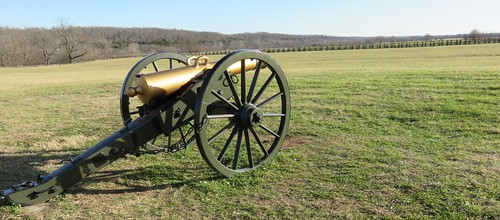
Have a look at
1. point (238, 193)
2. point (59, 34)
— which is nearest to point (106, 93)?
point (238, 193)

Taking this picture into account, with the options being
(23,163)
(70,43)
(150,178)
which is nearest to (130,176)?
(150,178)

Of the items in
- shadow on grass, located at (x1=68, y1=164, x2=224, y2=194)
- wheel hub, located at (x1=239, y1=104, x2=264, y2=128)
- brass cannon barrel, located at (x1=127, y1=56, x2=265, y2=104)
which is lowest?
shadow on grass, located at (x1=68, y1=164, x2=224, y2=194)

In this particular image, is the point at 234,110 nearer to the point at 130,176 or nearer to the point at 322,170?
the point at 322,170

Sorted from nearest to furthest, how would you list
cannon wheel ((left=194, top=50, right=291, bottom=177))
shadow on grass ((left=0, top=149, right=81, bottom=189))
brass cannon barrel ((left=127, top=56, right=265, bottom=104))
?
cannon wheel ((left=194, top=50, right=291, bottom=177)), brass cannon barrel ((left=127, top=56, right=265, bottom=104)), shadow on grass ((left=0, top=149, right=81, bottom=189))

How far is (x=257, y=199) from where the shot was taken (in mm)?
4695

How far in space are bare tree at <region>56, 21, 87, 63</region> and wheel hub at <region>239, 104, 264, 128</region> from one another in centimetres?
10364

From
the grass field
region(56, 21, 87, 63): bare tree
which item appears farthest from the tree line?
the grass field

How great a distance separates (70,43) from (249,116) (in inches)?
4308

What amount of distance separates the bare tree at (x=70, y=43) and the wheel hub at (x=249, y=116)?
10364 centimetres

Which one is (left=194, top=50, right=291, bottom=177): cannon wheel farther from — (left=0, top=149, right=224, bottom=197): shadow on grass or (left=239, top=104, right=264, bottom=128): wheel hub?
(left=0, top=149, right=224, bottom=197): shadow on grass

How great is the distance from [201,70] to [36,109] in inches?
369

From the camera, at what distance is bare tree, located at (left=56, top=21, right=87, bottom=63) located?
333 feet

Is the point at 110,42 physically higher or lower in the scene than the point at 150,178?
higher

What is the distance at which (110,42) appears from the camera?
478 ft
